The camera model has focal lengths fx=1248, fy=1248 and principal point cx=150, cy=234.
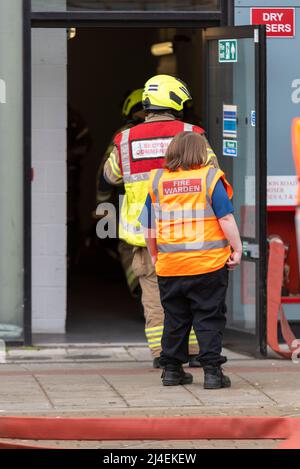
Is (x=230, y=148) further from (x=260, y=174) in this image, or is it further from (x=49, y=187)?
(x=49, y=187)

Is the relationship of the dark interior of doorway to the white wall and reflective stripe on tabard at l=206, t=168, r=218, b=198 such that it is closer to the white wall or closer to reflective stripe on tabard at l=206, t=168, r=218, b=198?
the white wall

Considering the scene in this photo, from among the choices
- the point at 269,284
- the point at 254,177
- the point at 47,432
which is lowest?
the point at 47,432

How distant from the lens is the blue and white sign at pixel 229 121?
10047 millimetres

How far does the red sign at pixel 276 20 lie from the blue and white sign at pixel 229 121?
0.70 metres

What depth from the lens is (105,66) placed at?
1744 centimetres

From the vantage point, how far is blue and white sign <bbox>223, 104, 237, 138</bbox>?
10.0 meters

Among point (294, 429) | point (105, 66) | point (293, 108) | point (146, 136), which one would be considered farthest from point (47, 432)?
point (105, 66)

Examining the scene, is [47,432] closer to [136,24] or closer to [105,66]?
[136,24]

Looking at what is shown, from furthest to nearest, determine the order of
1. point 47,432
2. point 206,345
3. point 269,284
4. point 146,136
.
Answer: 1. point 269,284
2. point 146,136
3. point 206,345
4. point 47,432

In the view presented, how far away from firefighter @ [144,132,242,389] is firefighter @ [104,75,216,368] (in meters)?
0.55

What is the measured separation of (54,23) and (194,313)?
302cm

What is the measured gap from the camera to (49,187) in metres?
10.8

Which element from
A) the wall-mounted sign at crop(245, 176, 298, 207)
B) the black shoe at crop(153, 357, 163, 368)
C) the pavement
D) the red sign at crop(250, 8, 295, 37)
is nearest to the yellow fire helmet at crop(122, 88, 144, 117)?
the red sign at crop(250, 8, 295, 37)

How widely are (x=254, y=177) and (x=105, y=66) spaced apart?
311 inches
